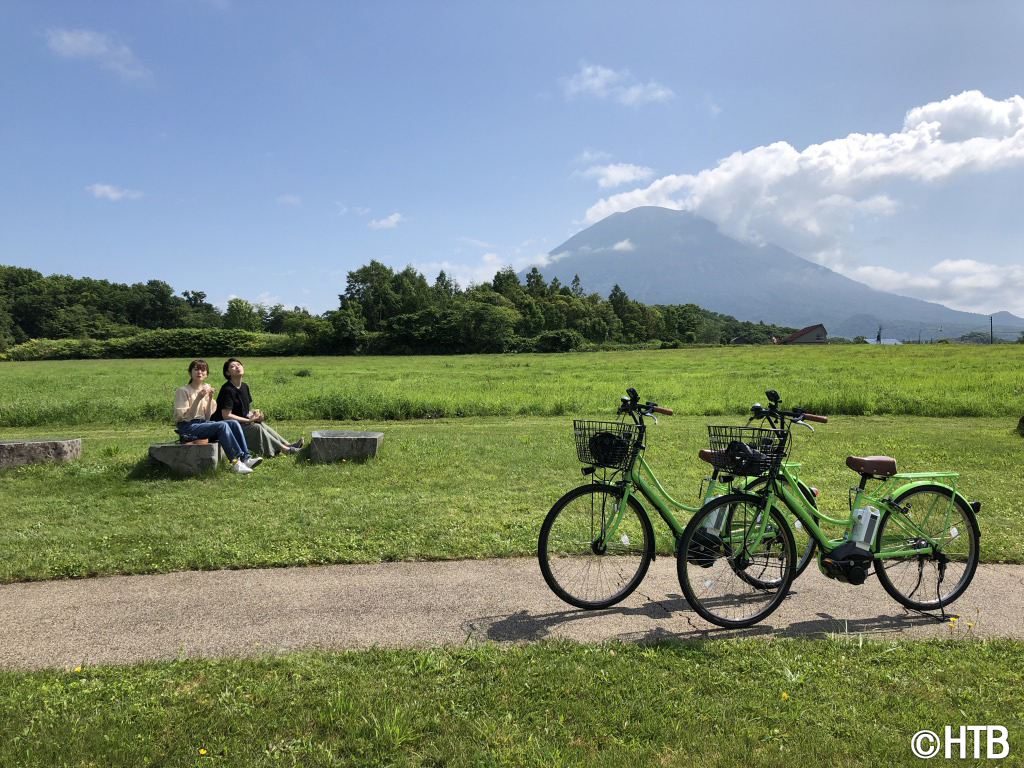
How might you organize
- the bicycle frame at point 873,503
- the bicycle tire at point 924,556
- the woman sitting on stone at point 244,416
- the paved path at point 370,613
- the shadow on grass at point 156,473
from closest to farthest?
1. the paved path at point 370,613
2. the bicycle frame at point 873,503
3. the bicycle tire at point 924,556
4. the shadow on grass at point 156,473
5. the woman sitting on stone at point 244,416

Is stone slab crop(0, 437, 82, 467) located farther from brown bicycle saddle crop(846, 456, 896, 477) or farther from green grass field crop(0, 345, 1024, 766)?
brown bicycle saddle crop(846, 456, 896, 477)

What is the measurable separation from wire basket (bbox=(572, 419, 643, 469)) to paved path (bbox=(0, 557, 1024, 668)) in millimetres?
1145

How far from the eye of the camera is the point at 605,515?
182 inches

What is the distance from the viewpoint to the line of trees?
272ft

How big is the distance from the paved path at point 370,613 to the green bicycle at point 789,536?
19 cm

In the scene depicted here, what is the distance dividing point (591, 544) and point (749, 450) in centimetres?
139

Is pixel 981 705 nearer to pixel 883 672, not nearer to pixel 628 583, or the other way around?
pixel 883 672

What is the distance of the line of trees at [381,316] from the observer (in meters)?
82.8

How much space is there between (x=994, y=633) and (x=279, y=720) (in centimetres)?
471

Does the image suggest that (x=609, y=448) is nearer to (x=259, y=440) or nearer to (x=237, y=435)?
(x=237, y=435)

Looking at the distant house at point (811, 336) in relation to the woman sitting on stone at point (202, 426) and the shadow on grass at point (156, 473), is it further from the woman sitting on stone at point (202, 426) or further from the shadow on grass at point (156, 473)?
the shadow on grass at point (156, 473)

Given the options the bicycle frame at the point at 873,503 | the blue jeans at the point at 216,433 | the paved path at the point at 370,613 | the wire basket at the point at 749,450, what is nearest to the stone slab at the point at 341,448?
the blue jeans at the point at 216,433

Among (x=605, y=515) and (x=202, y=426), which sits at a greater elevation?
(x=202, y=426)

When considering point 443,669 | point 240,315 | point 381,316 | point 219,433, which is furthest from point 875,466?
point 240,315
